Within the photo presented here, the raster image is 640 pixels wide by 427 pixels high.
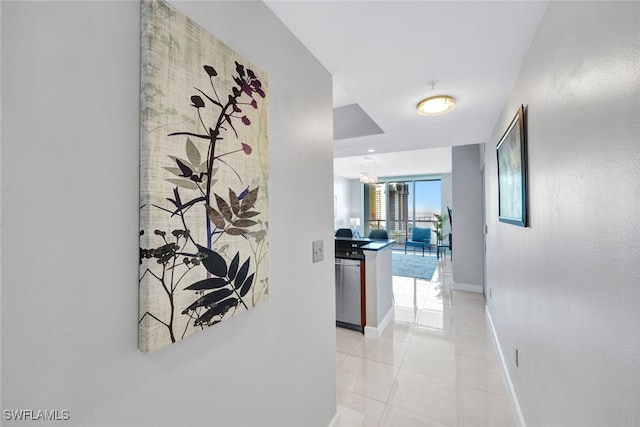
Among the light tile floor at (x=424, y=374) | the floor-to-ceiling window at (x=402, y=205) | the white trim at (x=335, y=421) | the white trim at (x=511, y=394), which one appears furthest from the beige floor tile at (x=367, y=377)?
the floor-to-ceiling window at (x=402, y=205)

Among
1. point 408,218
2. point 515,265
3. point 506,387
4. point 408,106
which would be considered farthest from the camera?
point 408,218

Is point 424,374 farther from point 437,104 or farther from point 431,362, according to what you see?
point 437,104

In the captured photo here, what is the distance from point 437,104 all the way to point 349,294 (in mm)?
2171

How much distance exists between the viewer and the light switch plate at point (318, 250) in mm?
1585

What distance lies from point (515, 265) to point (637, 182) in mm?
1460

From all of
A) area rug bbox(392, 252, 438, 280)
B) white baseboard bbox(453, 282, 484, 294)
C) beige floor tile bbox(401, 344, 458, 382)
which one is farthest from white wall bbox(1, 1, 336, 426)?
area rug bbox(392, 252, 438, 280)

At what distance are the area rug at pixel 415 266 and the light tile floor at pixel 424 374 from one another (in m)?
2.15

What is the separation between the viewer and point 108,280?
2.23 ft

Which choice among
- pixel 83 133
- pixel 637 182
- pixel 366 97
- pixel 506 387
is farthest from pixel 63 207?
pixel 506 387

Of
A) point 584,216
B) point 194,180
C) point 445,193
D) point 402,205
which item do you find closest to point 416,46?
point 584,216

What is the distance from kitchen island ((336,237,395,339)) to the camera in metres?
3.07

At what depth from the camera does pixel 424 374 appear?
2.35m

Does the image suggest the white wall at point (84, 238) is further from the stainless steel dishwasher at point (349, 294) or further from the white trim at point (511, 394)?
the stainless steel dishwasher at point (349, 294)

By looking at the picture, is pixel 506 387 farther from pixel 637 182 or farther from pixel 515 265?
pixel 637 182
